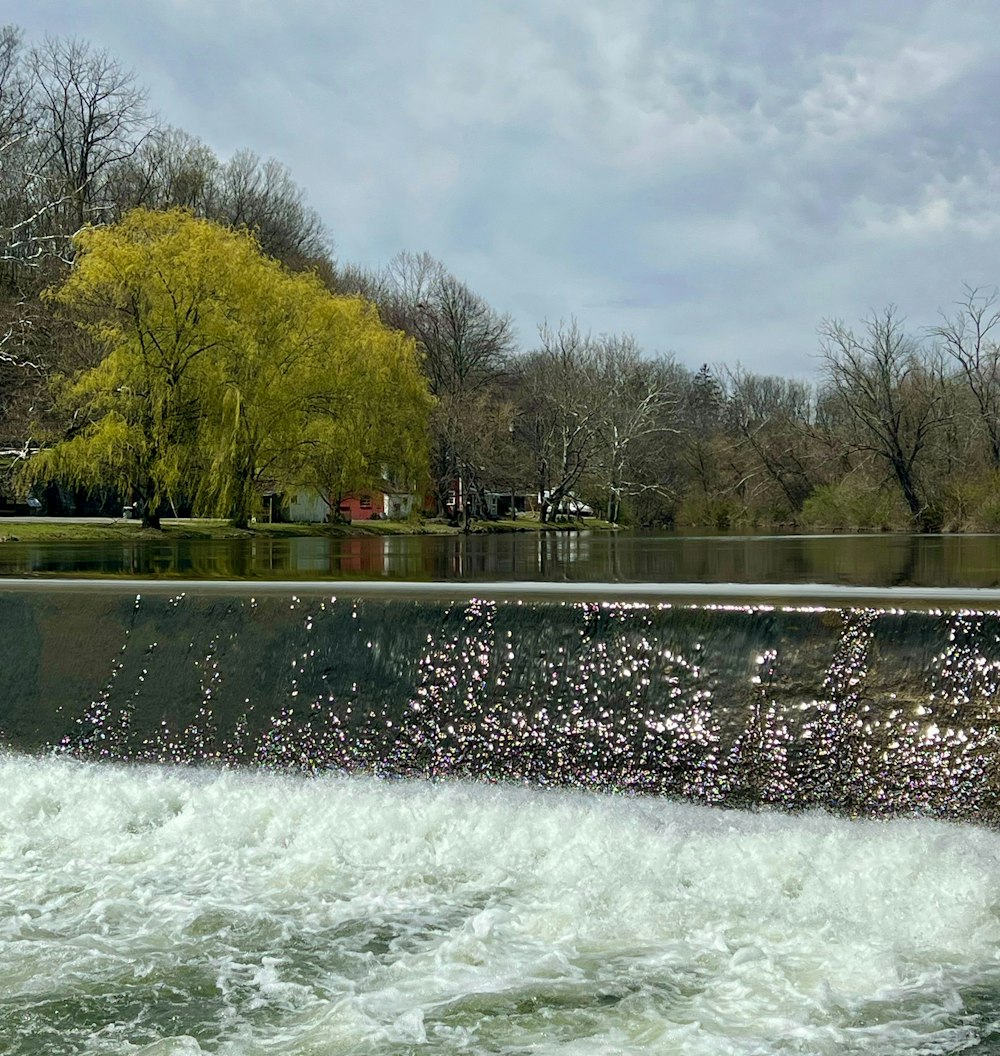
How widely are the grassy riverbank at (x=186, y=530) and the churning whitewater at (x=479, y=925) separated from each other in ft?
61.0

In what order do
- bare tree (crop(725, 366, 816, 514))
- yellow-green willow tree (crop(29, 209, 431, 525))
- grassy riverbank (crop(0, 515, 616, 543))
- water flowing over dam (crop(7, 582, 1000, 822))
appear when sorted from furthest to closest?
bare tree (crop(725, 366, 816, 514))
yellow-green willow tree (crop(29, 209, 431, 525))
grassy riverbank (crop(0, 515, 616, 543))
water flowing over dam (crop(7, 582, 1000, 822))

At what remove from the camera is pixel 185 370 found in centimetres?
2580

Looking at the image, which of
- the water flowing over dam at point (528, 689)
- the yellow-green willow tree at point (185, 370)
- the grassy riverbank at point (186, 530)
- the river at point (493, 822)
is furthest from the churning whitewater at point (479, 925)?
the yellow-green willow tree at point (185, 370)

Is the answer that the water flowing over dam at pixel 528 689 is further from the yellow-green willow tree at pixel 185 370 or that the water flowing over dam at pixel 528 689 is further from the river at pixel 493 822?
the yellow-green willow tree at pixel 185 370

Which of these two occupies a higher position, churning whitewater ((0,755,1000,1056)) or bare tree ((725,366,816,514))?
bare tree ((725,366,816,514))

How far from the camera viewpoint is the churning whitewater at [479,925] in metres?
3.39

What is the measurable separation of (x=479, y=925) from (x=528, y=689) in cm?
140

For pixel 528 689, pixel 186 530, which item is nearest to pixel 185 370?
pixel 186 530

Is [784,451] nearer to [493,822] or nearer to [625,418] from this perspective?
[625,418]

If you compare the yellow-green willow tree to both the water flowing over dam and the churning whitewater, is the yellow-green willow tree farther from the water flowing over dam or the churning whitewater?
the churning whitewater

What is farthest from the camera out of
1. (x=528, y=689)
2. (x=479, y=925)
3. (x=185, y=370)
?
(x=185, y=370)

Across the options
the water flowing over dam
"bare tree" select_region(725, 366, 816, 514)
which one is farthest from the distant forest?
the water flowing over dam

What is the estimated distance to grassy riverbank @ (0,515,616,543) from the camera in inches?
930

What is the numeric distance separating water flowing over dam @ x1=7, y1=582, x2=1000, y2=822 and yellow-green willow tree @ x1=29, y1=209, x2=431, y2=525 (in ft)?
64.2
